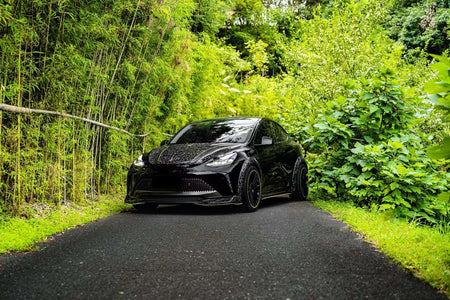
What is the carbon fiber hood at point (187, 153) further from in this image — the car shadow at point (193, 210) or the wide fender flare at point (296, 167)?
the wide fender flare at point (296, 167)

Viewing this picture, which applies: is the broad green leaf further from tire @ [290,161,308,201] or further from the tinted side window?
tire @ [290,161,308,201]

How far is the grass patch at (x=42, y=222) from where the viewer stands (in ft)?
13.8

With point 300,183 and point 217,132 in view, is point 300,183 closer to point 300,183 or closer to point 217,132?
point 300,183

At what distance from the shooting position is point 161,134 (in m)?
9.31

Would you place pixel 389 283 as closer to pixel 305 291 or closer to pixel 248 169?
pixel 305 291

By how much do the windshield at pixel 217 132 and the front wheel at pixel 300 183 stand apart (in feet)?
4.73

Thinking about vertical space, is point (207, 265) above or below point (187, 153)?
below

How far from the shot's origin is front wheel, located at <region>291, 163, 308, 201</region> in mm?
8328

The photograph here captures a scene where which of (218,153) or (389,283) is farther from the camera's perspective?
(218,153)

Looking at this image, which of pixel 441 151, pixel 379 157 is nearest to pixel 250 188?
pixel 379 157

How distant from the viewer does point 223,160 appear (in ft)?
21.2

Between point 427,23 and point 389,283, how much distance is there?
25.6 metres

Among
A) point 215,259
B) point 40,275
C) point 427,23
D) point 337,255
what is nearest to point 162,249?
point 215,259

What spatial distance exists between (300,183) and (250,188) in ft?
6.82
